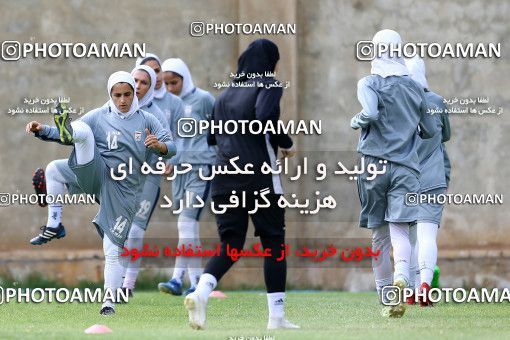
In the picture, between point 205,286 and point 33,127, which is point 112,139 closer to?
point 33,127

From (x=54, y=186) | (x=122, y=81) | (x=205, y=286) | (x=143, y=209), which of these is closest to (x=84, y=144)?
(x=122, y=81)

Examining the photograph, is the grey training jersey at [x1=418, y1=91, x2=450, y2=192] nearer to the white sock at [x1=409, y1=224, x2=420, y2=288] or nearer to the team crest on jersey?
the white sock at [x1=409, y1=224, x2=420, y2=288]

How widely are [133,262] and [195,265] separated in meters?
1.32

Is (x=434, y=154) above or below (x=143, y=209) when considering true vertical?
above

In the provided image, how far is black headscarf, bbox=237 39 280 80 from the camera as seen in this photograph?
10.6 meters

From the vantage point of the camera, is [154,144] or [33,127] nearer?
[33,127]

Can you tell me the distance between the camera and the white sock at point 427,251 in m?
13.0

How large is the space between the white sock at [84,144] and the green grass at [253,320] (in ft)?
4.16

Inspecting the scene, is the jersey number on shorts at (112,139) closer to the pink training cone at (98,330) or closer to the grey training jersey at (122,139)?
the grey training jersey at (122,139)

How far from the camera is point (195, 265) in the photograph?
15836 mm

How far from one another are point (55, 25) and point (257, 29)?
2.40 m

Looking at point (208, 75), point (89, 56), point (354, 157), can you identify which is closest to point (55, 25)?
point (89, 56)

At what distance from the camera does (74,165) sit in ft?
39.2

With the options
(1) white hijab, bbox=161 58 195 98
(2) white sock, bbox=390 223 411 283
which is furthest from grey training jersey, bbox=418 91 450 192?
(1) white hijab, bbox=161 58 195 98
